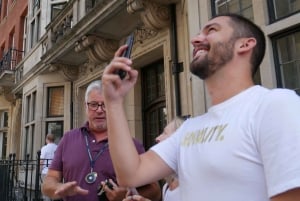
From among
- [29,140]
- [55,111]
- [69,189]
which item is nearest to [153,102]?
[55,111]

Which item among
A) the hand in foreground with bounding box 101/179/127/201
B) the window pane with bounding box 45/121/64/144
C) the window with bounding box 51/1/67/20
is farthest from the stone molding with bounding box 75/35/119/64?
the hand in foreground with bounding box 101/179/127/201

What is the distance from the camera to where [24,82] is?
11.0 m

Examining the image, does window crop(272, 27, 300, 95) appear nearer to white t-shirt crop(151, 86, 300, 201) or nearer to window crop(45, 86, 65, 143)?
white t-shirt crop(151, 86, 300, 201)

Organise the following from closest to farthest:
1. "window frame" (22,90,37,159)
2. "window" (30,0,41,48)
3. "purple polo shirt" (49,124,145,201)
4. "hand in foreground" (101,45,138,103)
Result: "hand in foreground" (101,45,138,103) < "purple polo shirt" (49,124,145,201) < "window frame" (22,90,37,159) < "window" (30,0,41,48)

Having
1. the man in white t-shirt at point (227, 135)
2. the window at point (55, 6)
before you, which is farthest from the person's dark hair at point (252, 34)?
the window at point (55, 6)

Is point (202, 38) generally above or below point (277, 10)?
below

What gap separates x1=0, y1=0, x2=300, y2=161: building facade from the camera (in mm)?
2965

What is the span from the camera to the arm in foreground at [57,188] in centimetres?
180

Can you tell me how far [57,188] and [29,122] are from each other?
353 inches

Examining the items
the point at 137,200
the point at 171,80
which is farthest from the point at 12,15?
the point at 137,200

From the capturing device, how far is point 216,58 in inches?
45.9

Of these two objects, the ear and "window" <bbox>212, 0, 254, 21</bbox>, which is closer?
the ear

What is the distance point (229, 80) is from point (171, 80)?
3968 mm

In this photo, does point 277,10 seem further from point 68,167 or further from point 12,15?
point 12,15
